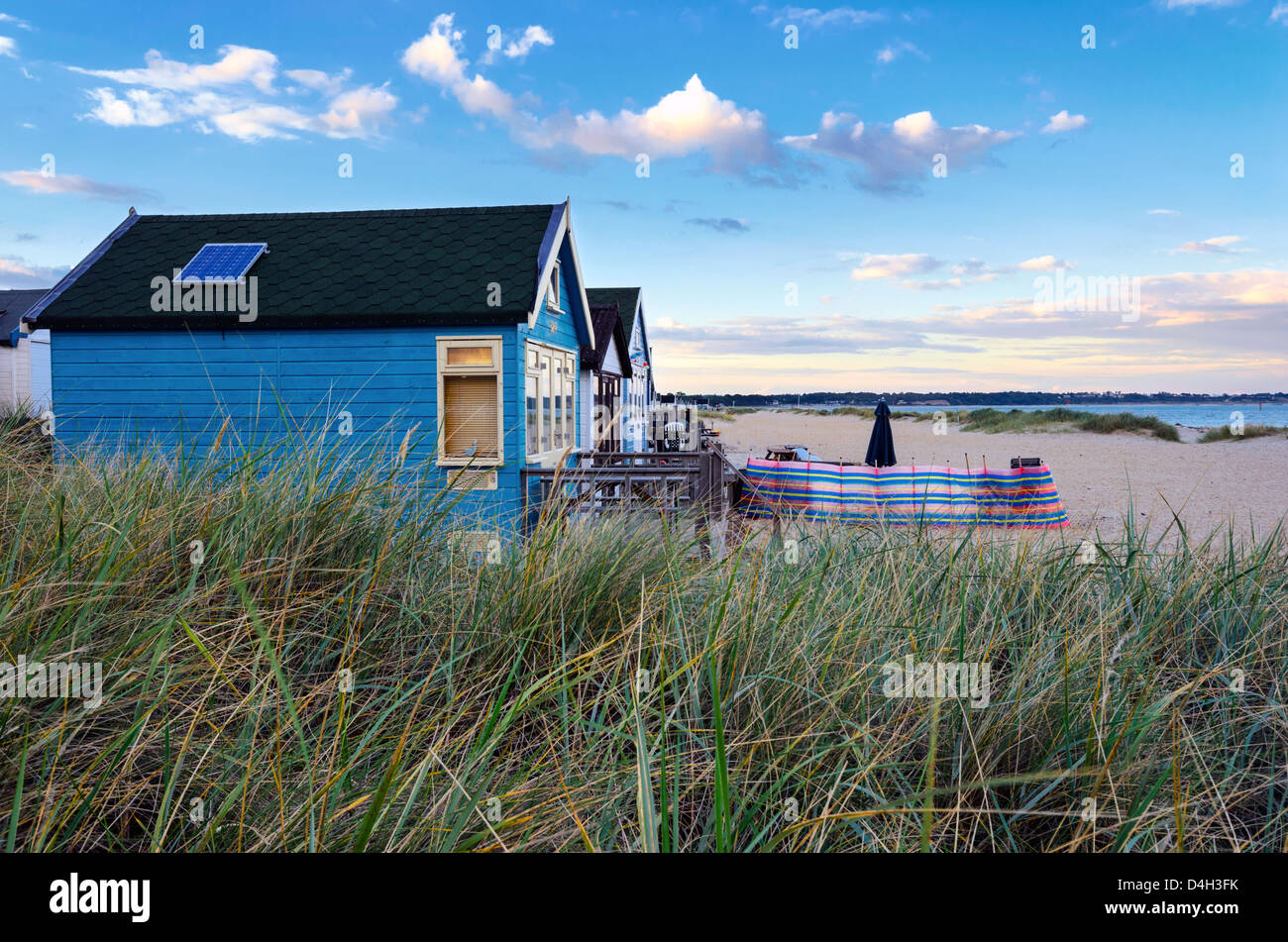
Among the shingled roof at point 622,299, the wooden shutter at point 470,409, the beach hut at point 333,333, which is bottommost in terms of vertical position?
the wooden shutter at point 470,409

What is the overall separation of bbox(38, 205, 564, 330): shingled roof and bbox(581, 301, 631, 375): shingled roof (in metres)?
4.34

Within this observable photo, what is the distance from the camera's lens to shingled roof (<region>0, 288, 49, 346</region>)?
3077 centimetres

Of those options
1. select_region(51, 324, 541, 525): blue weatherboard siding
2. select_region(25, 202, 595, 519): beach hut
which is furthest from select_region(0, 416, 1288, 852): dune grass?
select_region(51, 324, 541, 525): blue weatherboard siding

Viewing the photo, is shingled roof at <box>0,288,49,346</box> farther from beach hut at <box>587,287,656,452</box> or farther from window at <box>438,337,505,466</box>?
window at <box>438,337,505,466</box>

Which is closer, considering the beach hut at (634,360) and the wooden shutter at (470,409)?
the wooden shutter at (470,409)

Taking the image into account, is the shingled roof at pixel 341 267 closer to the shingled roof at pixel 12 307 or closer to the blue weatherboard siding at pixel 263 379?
the blue weatherboard siding at pixel 263 379

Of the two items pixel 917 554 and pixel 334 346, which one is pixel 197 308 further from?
pixel 917 554

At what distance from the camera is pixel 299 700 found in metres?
2.43

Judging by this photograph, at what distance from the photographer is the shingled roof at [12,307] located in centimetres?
3077

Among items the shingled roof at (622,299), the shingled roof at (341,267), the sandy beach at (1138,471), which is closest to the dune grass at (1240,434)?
the sandy beach at (1138,471)

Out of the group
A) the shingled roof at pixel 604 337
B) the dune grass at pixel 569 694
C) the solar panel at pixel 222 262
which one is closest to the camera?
the dune grass at pixel 569 694

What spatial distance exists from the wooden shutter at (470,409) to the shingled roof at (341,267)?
3.00 ft
